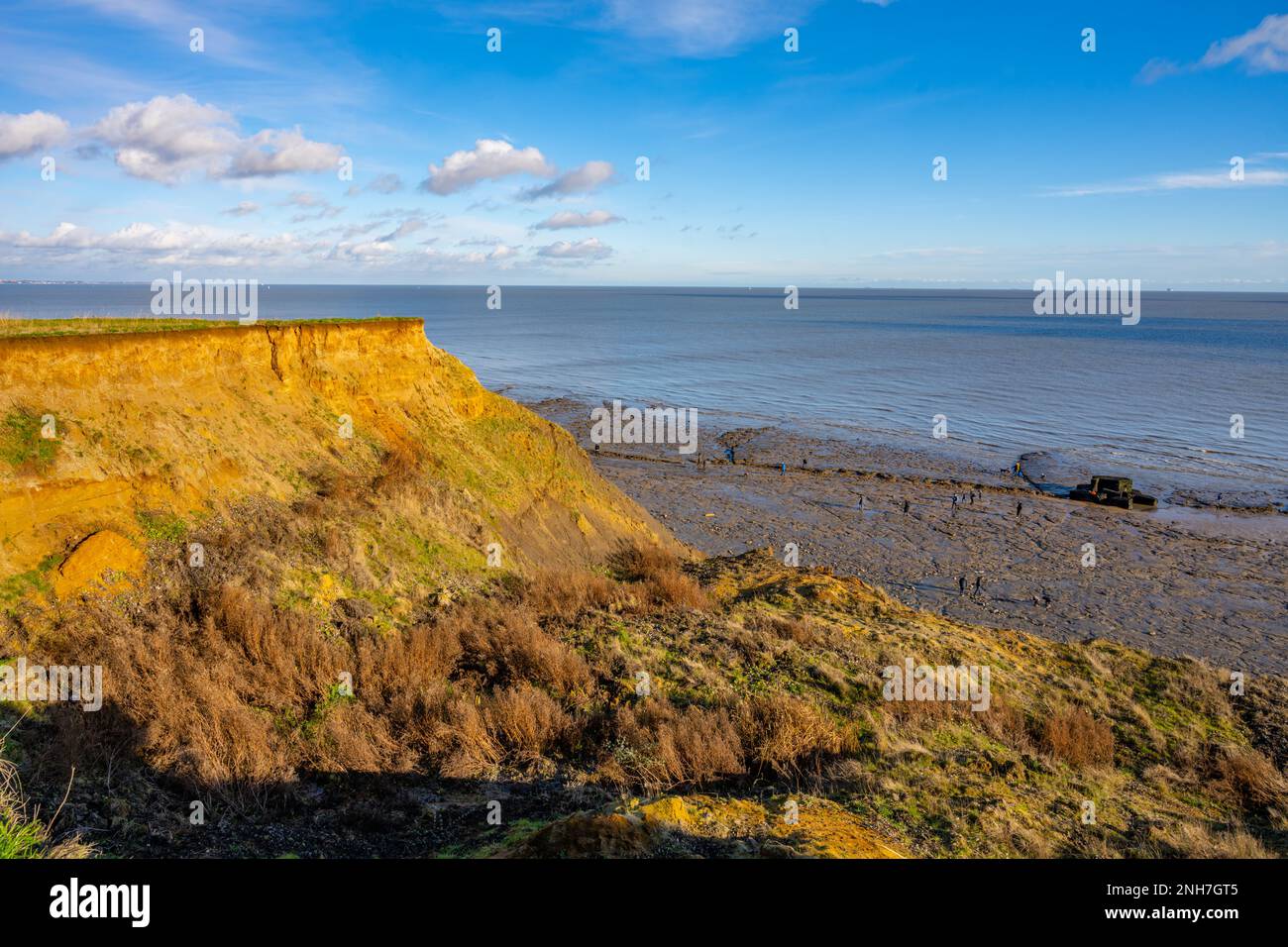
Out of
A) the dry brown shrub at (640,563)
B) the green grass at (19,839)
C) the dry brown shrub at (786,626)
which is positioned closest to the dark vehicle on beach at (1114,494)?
the dry brown shrub at (640,563)

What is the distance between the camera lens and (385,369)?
2045 cm

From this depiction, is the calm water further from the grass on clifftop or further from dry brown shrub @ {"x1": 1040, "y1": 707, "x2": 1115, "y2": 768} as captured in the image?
the grass on clifftop

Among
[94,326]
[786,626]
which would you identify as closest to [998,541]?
[786,626]

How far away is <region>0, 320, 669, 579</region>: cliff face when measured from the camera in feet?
39.6

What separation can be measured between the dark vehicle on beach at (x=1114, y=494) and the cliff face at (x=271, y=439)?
23.0 meters

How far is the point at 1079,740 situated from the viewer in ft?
34.4

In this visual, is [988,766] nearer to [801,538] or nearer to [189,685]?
[189,685]

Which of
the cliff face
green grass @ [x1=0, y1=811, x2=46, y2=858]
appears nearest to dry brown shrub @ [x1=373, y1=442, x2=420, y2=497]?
the cliff face

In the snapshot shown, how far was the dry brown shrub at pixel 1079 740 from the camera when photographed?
33.4 feet

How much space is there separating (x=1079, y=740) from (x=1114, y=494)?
28751 mm

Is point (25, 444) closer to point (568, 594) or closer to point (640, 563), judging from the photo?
point (568, 594)

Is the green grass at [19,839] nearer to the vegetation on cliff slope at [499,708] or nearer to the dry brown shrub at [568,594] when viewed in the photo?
the vegetation on cliff slope at [499,708]
